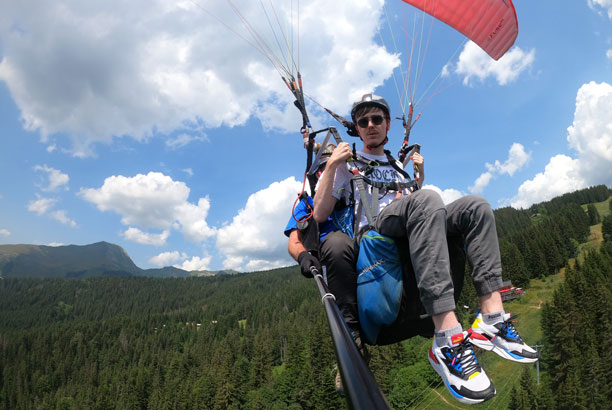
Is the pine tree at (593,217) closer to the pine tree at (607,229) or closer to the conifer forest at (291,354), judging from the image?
the conifer forest at (291,354)

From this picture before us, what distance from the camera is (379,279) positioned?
295cm

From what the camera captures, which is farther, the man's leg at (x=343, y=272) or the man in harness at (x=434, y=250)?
the man's leg at (x=343, y=272)

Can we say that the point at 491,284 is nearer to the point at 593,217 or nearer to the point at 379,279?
the point at 379,279

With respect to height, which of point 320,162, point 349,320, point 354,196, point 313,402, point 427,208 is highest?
point 320,162

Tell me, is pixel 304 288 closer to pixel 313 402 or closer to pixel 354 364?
pixel 313 402

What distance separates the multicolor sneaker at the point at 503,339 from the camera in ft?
8.57

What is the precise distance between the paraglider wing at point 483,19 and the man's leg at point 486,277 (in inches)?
210

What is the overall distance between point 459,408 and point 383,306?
1847 inches

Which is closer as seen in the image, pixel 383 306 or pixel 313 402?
pixel 383 306

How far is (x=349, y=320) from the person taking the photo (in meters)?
3.32

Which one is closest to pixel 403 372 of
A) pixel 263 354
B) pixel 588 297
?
pixel 588 297

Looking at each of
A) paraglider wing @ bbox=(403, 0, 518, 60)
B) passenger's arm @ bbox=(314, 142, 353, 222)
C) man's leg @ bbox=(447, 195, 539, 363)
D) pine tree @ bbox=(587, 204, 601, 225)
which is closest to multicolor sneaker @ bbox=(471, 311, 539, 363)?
man's leg @ bbox=(447, 195, 539, 363)

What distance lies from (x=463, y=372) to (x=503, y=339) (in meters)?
0.52

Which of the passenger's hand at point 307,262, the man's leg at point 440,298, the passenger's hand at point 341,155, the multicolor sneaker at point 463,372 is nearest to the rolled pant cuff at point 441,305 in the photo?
the man's leg at point 440,298
